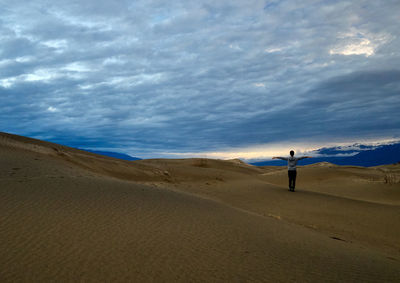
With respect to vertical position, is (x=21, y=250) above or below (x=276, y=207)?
above

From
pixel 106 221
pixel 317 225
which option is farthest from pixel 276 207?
pixel 106 221

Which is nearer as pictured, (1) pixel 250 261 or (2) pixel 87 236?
(1) pixel 250 261

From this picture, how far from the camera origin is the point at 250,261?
4.20 metres

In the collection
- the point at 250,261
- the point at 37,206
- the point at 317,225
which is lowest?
the point at 317,225

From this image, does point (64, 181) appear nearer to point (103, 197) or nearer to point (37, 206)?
point (103, 197)

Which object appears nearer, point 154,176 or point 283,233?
point 283,233

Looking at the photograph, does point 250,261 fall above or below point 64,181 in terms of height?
below

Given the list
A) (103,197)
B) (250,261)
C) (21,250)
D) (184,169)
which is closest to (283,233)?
(250,261)

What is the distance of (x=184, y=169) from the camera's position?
24.4 meters

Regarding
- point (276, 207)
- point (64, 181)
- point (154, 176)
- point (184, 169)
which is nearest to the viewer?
point (64, 181)

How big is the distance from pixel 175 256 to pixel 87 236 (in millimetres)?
1423

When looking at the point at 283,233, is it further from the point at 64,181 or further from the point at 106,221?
the point at 64,181

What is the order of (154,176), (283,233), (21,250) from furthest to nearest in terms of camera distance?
1. (154,176)
2. (283,233)
3. (21,250)

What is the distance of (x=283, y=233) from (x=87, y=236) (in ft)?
13.1
